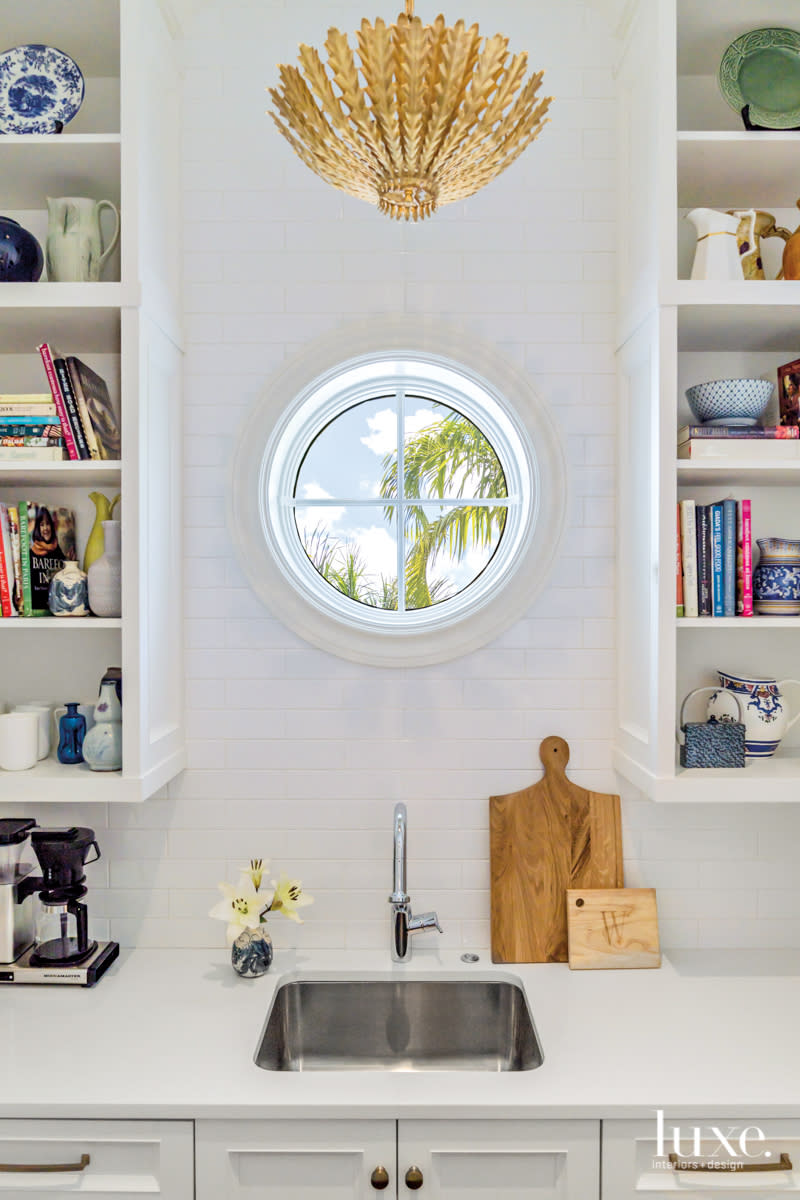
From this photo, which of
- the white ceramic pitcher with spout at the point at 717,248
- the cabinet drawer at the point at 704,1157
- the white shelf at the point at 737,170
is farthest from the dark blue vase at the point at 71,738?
the white shelf at the point at 737,170

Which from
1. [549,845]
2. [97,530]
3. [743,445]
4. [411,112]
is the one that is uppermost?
[411,112]

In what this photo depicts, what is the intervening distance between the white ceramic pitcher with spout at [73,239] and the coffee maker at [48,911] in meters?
1.16

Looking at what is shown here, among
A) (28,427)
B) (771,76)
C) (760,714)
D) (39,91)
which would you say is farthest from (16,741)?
Answer: (771,76)

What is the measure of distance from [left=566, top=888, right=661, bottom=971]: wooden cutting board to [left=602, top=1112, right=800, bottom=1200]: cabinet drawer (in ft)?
1.56

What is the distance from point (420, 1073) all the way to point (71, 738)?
0.97 meters

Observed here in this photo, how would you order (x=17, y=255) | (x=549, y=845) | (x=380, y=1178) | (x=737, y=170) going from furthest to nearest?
(x=549, y=845) → (x=737, y=170) → (x=17, y=255) → (x=380, y=1178)

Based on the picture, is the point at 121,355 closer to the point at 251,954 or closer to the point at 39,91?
the point at 39,91

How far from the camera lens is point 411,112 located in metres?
0.99

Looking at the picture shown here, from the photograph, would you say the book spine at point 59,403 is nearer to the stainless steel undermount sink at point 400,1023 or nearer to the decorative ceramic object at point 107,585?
the decorative ceramic object at point 107,585

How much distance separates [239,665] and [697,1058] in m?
1.23

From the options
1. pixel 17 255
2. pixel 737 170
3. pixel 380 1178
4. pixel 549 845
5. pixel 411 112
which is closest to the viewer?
pixel 411 112

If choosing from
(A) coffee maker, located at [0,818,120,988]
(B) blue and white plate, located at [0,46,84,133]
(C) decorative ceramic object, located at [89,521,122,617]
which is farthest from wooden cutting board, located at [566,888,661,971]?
(B) blue and white plate, located at [0,46,84,133]

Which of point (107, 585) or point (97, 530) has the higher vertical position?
point (97, 530)

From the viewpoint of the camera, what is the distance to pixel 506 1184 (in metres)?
1.46
